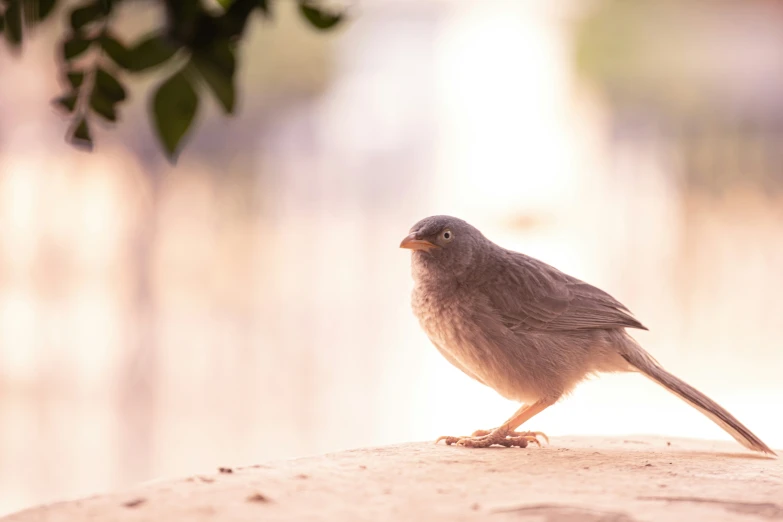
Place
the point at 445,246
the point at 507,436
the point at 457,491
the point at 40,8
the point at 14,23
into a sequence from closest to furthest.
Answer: the point at 14,23
the point at 40,8
the point at 457,491
the point at 507,436
the point at 445,246

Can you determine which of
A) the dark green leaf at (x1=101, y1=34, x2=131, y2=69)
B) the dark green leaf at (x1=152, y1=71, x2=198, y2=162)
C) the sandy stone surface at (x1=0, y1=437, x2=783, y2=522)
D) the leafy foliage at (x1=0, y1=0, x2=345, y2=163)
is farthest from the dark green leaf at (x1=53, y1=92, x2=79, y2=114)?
the sandy stone surface at (x1=0, y1=437, x2=783, y2=522)

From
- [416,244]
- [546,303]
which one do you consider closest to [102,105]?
[416,244]

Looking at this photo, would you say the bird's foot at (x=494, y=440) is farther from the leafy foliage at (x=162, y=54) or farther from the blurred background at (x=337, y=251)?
the blurred background at (x=337, y=251)

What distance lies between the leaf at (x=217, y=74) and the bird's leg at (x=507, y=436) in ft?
6.64

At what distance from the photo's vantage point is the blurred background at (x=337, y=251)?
629cm

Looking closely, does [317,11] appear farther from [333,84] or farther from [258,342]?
[333,84]

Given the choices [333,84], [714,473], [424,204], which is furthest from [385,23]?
[714,473]

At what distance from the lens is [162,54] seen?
167 cm

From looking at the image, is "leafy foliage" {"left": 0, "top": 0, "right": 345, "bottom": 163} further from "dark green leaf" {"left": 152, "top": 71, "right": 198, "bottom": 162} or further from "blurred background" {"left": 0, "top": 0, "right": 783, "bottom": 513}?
"blurred background" {"left": 0, "top": 0, "right": 783, "bottom": 513}

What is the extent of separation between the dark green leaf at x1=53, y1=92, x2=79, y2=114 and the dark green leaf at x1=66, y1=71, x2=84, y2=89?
0.06 ft

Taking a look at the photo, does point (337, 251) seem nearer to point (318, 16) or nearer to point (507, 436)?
point (507, 436)

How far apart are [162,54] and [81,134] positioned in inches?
8.5

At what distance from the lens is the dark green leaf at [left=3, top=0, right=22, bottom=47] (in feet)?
5.67

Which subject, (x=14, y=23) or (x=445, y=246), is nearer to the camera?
(x=14, y=23)
